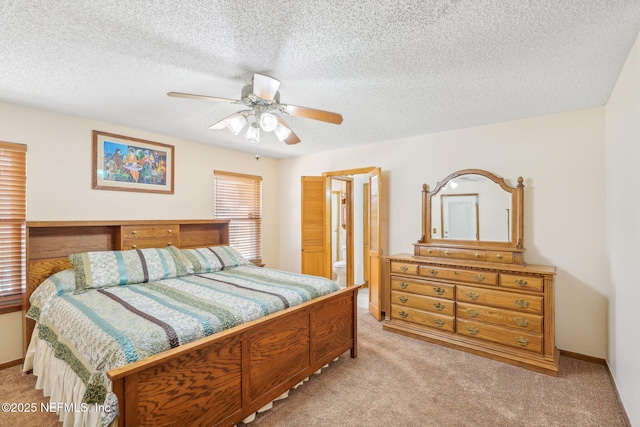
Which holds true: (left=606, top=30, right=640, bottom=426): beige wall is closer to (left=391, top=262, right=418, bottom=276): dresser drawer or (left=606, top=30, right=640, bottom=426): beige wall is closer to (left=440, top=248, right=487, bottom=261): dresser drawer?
(left=440, top=248, right=487, bottom=261): dresser drawer

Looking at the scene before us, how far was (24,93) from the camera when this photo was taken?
2527 mm

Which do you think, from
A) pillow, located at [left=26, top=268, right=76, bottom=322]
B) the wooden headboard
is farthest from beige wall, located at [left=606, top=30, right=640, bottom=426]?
the wooden headboard

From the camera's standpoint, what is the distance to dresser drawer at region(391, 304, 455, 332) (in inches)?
126

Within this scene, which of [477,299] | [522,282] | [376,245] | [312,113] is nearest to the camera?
[312,113]

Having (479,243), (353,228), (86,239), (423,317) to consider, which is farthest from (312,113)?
(353,228)

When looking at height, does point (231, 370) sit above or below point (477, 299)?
below

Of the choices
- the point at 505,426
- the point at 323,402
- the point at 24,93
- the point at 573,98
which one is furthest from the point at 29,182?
the point at 573,98

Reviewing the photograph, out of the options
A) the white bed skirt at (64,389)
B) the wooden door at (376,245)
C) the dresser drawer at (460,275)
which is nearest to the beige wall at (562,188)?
the dresser drawer at (460,275)

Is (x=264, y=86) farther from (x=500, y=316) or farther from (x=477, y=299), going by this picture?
(x=500, y=316)

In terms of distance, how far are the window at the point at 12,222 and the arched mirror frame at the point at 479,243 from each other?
403cm

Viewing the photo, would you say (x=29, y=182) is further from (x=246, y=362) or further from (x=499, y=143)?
(x=499, y=143)

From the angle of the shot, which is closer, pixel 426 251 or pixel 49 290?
pixel 49 290

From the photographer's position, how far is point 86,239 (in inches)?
126

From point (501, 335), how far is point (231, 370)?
2.46m
